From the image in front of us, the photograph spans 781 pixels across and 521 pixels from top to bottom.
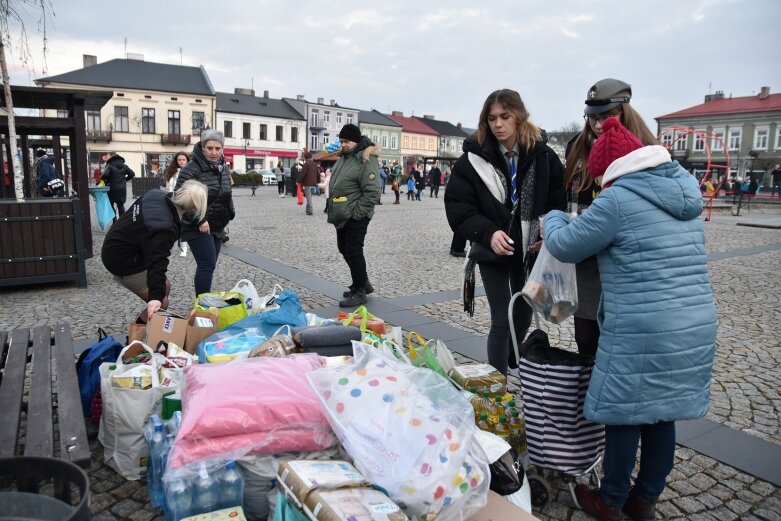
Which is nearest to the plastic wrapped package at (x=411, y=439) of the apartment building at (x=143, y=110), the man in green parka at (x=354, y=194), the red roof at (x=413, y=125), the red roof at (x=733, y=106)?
the man in green parka at (x=354, y=194)

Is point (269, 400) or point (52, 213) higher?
point (52, 213)

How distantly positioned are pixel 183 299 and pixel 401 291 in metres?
2.47

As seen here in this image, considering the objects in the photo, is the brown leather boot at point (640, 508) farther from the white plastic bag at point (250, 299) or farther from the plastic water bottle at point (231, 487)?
the white plastic bag at point (250, 299)

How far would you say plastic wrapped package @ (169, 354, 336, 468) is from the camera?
2.35 metres

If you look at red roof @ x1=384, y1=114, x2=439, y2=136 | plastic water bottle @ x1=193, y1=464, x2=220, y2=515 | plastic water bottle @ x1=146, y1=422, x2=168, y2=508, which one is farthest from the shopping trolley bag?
red roof @ x1=384, y1=114, x2=439, y2=136

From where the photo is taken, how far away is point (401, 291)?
22.8 feet

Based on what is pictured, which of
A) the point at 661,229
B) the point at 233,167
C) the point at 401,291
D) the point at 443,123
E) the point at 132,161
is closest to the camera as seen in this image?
the point at 661,229

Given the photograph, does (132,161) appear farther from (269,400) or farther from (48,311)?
(269,400)

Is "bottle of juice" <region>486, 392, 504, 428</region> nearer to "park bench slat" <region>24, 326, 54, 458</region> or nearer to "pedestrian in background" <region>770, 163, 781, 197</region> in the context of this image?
"park bench slat" <region>24, 326, 54, 458</region>

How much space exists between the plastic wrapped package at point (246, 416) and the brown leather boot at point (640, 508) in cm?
133

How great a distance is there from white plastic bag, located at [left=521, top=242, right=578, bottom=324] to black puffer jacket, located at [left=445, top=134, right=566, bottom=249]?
45 cm

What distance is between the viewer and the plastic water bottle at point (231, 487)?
7.61 feet

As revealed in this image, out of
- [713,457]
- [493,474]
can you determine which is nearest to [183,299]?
[493,474]

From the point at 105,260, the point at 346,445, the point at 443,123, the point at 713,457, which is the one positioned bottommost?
the point at 713,457
